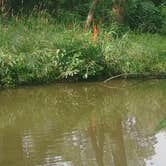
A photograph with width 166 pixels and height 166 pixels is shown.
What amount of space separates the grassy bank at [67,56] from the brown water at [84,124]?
0.31 m

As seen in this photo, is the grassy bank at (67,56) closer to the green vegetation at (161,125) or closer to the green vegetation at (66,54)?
the green vegetation at (66,54)

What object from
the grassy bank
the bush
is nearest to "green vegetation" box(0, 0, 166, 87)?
the grassy bank

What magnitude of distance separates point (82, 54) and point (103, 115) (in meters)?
2.85

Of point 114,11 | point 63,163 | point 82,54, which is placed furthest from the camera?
point 114,11

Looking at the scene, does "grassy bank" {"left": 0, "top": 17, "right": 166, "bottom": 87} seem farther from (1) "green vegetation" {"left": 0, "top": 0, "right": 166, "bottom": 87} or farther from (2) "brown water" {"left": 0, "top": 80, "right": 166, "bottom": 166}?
(2) "brown water" {"left": 0, "top": 80, "right": 166, "bottom": 166}

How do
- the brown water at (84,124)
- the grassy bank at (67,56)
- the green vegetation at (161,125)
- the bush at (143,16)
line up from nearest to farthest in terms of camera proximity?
the brown water at (84,124) → the green vegetation at (161,125) → the grassy bank at (67,56) → the bush at (143,16)

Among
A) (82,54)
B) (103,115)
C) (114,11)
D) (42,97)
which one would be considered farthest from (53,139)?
(114,11)

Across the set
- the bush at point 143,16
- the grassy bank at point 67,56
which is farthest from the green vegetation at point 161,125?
the bush at point 143,16

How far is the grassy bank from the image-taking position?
12203mm

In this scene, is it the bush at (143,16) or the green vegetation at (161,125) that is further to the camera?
the bush at (143,16)

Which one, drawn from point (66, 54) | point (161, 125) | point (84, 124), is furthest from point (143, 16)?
point (161, 125)

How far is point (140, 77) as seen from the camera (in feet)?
42.6

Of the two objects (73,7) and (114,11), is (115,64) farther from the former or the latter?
(73,7)

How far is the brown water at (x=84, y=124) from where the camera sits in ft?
25.5
